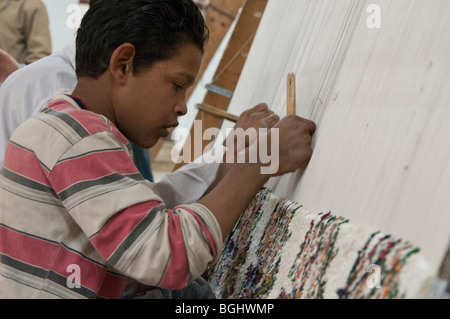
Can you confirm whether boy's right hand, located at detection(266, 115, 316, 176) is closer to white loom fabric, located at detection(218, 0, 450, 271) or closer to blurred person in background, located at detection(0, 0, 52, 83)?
white loom fabric, located at detection(218, 0, 450, 271)

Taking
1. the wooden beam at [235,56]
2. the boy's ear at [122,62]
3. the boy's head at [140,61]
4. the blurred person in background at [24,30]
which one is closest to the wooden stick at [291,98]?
the boy's head at [140,61]

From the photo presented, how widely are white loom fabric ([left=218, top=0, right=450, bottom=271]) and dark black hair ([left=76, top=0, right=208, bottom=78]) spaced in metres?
0.26

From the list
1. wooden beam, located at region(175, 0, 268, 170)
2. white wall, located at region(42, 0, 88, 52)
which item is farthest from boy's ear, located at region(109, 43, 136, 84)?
white wall, located at region(42, 0, 88, 52)

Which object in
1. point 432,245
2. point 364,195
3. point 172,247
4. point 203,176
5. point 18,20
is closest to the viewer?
point 432,245

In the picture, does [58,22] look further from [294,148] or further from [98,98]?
[294,148]

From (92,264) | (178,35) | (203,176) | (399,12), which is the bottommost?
(92,264)

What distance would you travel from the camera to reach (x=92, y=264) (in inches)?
31.7

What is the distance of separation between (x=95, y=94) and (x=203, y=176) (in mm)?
345

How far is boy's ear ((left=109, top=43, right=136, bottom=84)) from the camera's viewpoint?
864mm

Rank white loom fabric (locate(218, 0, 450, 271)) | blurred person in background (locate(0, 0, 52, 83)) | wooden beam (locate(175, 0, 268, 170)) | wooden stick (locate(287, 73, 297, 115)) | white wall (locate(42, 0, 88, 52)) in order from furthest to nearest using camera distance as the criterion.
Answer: white wall (locate(42, 0, 88, 52)) < blurred person in background (locate(0, 0, 52, 83)) < wooden beam (locate(175, 0, 268, 170)) < wooden stick (locate(287, 73, 297, 115)) < white loom fabric (locate(218, 0, 450, 271))

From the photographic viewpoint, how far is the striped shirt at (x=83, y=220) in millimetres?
711

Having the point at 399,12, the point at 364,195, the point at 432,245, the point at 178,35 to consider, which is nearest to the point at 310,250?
the point at 364,195

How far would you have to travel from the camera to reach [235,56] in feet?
6.39

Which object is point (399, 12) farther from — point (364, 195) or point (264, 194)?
point (264, 194)
